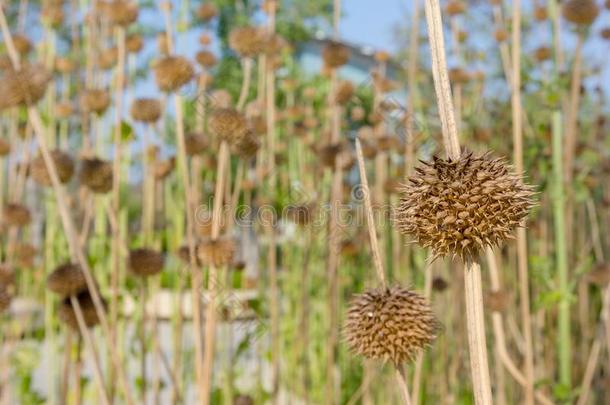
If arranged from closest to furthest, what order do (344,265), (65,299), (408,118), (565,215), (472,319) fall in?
1. (472,319)
2. (65,299)
3. (408,118)
4. (565,215)
5. (344,265)

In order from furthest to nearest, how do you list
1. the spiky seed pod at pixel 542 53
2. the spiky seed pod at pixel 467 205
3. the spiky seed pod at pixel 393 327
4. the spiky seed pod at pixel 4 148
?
1. the spiky seed pod at pixel 542 53
2. the spiky seed pod at pixel 4 148
3. the spiky seed pod at pixel 393 327
4. the spiky seed pod at pixel 467 205

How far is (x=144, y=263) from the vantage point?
3.01 ft

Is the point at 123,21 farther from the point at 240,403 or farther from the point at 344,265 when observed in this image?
the point at 344,265

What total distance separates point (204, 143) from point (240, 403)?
1.34 ft

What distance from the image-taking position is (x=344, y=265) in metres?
1.82

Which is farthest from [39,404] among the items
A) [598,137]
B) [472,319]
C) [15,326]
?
[598,137]

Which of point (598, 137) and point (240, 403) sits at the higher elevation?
point (598, 137)

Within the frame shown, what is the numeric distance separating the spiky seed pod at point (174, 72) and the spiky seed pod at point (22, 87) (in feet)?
0.48

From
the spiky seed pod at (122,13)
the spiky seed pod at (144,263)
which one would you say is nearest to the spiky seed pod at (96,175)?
the spiky seed pod at (144,263)

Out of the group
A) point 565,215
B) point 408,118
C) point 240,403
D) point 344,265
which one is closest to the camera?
point 240,403

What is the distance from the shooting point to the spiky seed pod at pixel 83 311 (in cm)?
85

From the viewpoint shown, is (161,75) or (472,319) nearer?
(472,319)

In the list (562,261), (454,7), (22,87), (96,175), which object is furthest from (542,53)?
(22,87)

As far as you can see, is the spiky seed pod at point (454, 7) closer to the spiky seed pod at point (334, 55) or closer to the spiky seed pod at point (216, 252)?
the spiky seed pod at point (334, 55)
